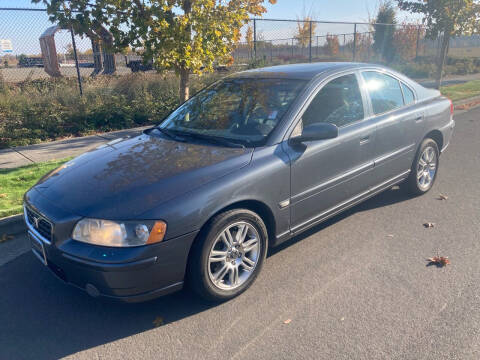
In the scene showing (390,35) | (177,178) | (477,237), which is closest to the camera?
(177,178)

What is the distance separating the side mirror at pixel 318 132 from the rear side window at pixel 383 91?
44.6 inches

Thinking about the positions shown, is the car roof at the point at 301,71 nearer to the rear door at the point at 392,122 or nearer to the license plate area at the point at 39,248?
the rear door at the point at 392,122

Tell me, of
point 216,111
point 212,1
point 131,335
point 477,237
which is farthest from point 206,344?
point 212,1

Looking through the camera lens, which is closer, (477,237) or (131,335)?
(131,335)

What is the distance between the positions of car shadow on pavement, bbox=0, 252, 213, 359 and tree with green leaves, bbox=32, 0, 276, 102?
12.2ft

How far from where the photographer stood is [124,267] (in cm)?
257

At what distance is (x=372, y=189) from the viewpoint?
4.32 metres

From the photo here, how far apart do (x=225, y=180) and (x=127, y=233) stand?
786mm

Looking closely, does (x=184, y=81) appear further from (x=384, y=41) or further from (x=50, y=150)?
(x=384, y=41)

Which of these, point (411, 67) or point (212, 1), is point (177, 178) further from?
point (411, 67)

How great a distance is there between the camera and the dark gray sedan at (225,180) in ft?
8.75

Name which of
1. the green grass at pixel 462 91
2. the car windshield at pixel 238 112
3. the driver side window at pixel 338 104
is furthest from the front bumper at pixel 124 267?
the green grass at pixel 462 91

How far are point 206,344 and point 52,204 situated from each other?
4.83 ft

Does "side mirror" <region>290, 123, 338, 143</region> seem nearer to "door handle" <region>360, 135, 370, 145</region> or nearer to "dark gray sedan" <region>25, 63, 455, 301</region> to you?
"dark gray sedan" <region>25, 63, 455, 301</region>
